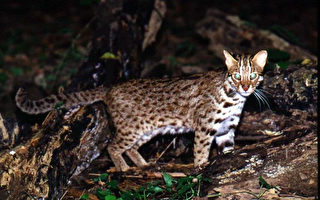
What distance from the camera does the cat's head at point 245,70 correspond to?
5293 mm

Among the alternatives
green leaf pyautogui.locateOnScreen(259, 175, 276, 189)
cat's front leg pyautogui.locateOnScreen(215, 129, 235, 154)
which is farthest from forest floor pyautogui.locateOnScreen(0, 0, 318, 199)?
green leaf pyautogui.locateOnScreen(259, 175, 276, 189)

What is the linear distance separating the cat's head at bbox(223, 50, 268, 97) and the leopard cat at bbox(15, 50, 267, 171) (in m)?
0.26

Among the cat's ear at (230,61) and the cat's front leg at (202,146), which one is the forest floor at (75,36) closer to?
the cat's front leg at (202,146)

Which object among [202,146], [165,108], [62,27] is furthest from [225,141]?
[62,27]

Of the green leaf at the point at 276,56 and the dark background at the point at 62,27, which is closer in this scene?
the green leaf at the point at 276,56

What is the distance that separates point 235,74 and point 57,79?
5643 mm

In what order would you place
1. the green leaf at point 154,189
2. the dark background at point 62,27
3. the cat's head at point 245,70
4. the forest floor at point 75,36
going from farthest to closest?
the dark background at point 62,27 → the forest floor at point 75,36 → the cat's head at point 245,70 → the green leaf at point 154,189

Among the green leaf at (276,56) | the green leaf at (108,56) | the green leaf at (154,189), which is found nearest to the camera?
the green leaf at (154,189)

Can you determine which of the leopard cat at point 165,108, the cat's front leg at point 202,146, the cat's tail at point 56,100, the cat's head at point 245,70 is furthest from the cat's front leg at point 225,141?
the cat's tail at point 56,100

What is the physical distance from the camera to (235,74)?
535 cm

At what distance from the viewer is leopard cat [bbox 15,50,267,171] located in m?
5.85

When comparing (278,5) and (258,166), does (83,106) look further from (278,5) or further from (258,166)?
(278,5)

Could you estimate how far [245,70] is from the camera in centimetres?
529

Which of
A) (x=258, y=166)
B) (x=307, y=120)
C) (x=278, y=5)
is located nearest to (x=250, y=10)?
(x=278, y=5)
